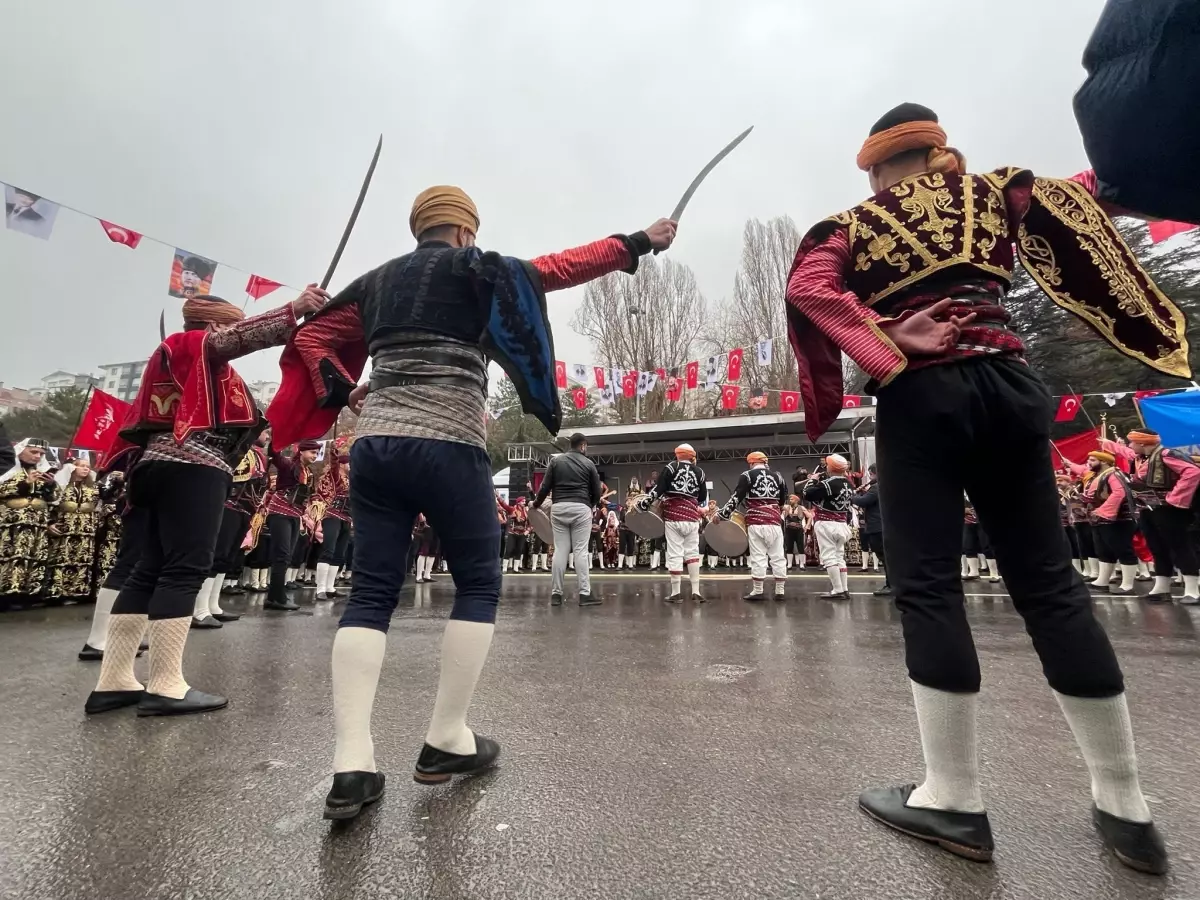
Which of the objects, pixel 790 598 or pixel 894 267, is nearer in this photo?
pixel 894 267

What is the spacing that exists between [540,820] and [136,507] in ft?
8.73

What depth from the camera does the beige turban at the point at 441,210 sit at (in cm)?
225

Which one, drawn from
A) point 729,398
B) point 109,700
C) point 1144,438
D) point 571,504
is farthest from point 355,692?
point 729,398

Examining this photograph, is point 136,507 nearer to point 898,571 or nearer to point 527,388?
point 527,388

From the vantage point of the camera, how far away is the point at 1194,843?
1510mm

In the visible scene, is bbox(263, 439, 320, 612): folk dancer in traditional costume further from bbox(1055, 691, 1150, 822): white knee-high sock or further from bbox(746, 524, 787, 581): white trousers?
bbox(1055, 691, 1150, 822): white knee-high sock

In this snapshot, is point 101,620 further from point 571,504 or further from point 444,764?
point 571,504

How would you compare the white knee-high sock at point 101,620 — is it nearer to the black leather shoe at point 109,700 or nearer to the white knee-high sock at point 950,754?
the black leather shoe at point 109,700

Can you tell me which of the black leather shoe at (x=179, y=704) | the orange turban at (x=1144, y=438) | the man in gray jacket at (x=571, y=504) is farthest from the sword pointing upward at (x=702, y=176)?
the orange turban at (x=1144, y=438)

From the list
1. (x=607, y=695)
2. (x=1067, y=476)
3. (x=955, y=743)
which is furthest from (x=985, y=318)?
(x=1067, y=476)

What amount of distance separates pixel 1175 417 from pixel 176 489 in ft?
40.7

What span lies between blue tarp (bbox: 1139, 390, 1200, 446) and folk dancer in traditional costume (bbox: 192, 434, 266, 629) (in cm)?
1199

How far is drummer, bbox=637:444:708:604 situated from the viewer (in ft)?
27.8

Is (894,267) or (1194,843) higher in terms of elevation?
(894,267)
